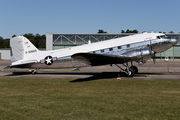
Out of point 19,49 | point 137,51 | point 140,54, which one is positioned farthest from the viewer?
point 19,49

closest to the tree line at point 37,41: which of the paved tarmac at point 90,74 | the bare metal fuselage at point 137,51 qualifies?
the paved tarmac at point 90,74

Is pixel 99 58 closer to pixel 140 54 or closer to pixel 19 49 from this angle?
pixel 140 54

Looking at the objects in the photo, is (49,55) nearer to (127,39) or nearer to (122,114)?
(127,39)

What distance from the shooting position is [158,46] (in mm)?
20719

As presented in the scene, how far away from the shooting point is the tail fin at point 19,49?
22797 millimetres

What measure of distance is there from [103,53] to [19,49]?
9.94m

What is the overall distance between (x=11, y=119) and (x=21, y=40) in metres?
16.9

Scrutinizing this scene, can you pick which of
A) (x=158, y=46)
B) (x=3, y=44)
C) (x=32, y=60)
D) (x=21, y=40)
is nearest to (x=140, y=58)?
(x=158, y=46)

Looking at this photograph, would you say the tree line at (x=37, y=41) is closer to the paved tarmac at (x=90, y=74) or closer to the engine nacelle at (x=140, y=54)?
the paved tarmac at (x=90, y=74)

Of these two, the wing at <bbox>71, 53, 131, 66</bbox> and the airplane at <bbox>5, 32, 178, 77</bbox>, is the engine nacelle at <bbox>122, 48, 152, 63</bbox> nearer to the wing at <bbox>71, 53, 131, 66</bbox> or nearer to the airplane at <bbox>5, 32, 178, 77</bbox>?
the airplane at <bbox>5, 32, 178, 77</bbox>

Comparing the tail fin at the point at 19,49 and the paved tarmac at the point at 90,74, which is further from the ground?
the tail fin at the point at 19,49

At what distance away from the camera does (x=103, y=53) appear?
69.3 feet

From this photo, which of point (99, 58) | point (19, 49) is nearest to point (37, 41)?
point (19, 49)

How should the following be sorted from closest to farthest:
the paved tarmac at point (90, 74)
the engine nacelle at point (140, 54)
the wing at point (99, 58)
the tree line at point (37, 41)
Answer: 1. the wing at point (99, 58)
2. the engine nacelle at point (140, 54)
3. the paved tarmac at point (90, 74)
4. the tree line at point (37, 41)
